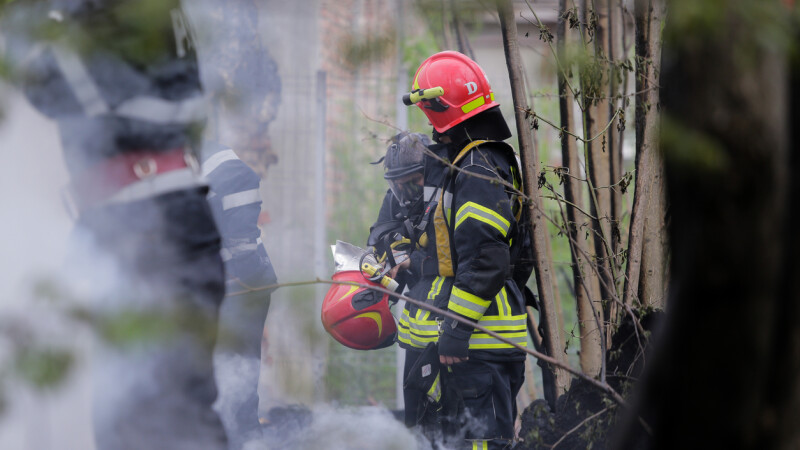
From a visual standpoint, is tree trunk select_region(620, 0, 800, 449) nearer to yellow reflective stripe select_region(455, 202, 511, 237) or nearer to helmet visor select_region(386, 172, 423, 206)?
yellow reflective stripe select_region(455, 202, 511, 237)

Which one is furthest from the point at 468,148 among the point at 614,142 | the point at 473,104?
the point at 614,142

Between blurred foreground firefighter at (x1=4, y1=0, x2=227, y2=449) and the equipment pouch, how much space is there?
156 cm

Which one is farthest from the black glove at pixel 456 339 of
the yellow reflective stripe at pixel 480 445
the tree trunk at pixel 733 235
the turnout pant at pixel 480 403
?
the tree trunk at pixel 733 235

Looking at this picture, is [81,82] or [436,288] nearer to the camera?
[81,82]

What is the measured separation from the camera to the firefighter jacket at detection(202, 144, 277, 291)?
11.0 ft

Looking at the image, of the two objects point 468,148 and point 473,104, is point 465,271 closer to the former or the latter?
point 468,148

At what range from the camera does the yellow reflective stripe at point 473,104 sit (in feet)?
10.5

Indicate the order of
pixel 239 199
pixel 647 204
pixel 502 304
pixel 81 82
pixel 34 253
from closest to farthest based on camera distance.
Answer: pixel 81 82 < pixel 34 253 < pixel 647 204 < pixel 502 304 < pixel 239 199

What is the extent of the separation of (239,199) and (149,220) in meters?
1.76

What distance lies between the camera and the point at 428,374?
3365 mm

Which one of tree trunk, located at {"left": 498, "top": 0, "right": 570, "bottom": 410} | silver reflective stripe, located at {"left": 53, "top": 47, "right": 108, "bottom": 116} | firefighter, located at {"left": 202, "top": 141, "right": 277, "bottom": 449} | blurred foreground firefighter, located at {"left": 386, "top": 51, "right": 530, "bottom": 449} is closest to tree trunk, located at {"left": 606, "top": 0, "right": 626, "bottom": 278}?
tree trunk, located at {"left": 498, "top": 0, "right": 570, "bottom": 410}

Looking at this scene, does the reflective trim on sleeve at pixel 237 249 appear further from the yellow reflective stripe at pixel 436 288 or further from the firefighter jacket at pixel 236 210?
the yellow reflective stripe at pixel 436 288

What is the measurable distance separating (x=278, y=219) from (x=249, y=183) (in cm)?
135

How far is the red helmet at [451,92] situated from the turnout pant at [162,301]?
62.8 inches
